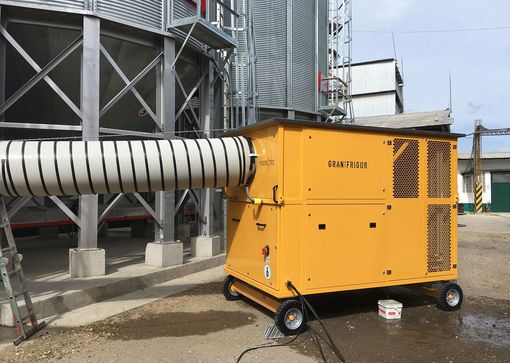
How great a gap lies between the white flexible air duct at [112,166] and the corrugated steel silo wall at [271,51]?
666 centimetres

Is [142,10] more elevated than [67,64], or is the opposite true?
[142,10]

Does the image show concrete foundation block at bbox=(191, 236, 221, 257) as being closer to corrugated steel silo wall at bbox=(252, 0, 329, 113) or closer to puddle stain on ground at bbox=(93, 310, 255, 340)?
puddle stain on ground at bbox=(93, 310, 255, 340)

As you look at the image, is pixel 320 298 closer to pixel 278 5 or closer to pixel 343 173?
pixel 343 173

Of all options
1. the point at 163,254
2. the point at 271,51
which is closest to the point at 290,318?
the point at 163,254

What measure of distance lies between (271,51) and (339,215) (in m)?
7.58

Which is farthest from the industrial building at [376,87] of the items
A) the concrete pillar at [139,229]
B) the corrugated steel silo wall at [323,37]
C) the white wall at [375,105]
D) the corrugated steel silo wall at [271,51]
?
the concrete pillar at [139,229]

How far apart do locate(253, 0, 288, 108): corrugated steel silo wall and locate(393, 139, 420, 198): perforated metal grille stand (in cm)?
639

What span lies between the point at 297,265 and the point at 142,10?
5561mm

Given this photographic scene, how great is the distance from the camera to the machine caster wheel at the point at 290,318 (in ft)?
17.5

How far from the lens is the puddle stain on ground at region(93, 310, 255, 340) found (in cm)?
545

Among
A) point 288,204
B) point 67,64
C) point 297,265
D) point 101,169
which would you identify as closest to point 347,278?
point 297,265

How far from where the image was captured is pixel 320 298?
709 cm

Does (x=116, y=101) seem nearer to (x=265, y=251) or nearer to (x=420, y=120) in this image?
(x=265, y=251)

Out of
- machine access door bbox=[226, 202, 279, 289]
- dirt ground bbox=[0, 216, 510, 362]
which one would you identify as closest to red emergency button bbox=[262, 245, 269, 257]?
machine access door bbox=[226, 202, 279, 289]
